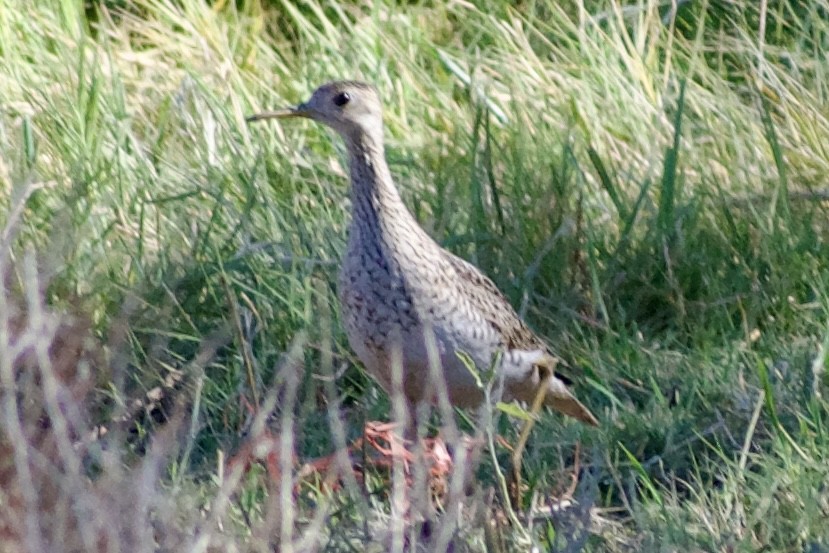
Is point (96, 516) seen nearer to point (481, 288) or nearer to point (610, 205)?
point (481, 288)

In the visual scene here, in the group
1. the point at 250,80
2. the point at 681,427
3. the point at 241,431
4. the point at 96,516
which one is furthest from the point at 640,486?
the point at 250,80

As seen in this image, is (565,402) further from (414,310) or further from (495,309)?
(414,310)

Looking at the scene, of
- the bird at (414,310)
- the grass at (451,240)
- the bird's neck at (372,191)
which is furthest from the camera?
the bird's neck at (372,191)

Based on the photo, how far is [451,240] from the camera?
223 inches

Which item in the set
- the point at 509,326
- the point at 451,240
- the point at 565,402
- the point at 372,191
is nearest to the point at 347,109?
the point at 372,191

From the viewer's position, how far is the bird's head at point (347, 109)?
16.9 ft

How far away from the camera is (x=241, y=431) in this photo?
482cm

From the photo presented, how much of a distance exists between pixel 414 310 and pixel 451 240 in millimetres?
972

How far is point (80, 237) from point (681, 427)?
190cm

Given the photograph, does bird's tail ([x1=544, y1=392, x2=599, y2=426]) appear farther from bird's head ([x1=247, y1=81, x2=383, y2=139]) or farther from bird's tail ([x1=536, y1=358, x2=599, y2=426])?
bird's head ([x1=247, y1=81, x2=383, y2=139])

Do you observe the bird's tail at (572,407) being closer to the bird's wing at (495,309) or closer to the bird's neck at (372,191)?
the bird's wing at (495,309)

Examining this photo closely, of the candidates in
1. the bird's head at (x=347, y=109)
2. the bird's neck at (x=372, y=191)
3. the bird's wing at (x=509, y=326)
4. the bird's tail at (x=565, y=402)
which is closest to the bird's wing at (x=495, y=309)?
the bird's wing at (x=509, y=326)

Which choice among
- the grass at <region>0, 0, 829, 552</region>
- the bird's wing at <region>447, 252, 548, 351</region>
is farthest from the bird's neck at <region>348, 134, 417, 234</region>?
the grass at <region>0, 0, 829, 552</region>

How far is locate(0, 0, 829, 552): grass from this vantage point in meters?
4.22
